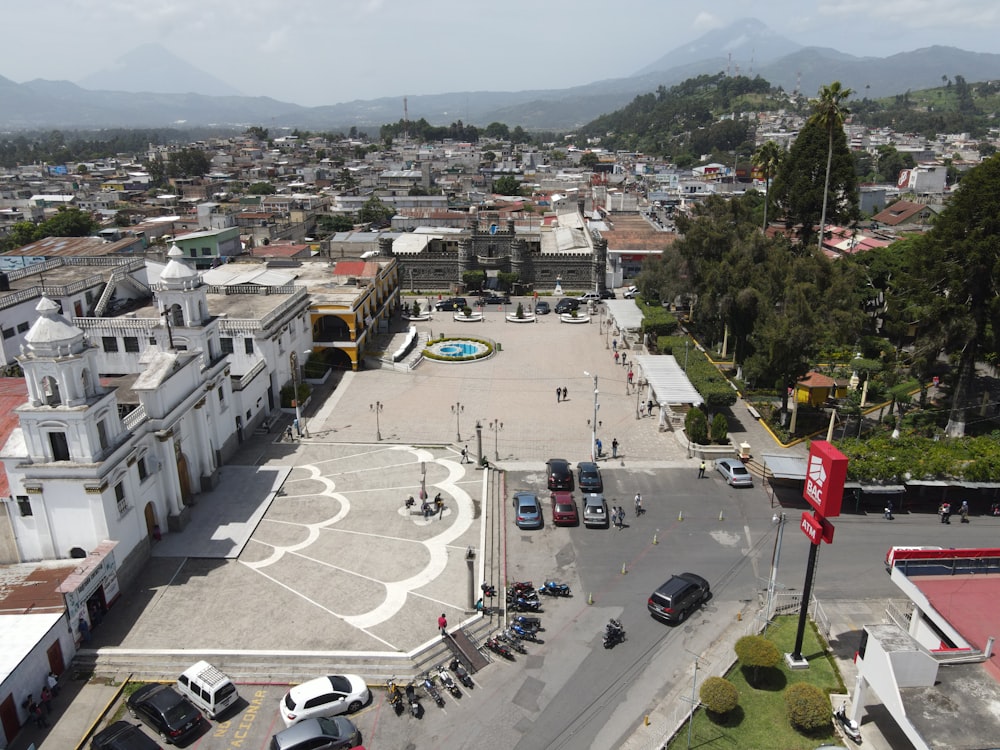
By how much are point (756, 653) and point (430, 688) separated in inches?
411

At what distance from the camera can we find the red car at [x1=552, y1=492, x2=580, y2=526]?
31.7m

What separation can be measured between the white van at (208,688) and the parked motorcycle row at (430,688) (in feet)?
16.1

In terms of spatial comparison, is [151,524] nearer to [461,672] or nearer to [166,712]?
[166,712]

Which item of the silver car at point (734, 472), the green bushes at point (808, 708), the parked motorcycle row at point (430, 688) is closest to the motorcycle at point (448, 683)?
the parked motorcycle row at point (430, 688)

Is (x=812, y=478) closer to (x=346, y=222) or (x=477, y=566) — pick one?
(x=477, y=566)

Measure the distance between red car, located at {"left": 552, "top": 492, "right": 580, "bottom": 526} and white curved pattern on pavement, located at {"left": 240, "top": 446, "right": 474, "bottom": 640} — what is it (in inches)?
154

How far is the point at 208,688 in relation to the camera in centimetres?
2088

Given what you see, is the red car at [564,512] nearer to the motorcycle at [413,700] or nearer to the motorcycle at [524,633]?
the motorcycle at [524,633]

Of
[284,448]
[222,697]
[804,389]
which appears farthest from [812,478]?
[284,448]

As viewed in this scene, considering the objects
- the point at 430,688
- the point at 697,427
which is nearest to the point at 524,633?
→ the point at 430,688

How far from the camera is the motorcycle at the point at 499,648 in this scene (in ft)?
77.2

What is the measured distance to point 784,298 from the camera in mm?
44875

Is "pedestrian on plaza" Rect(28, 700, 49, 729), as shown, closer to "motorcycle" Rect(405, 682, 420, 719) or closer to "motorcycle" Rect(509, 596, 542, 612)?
"motorcycle" Rect(405, 682, 420, 719)

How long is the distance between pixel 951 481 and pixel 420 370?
3558 cm
